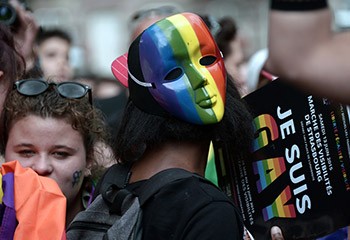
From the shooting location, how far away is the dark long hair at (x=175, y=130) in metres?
3.22

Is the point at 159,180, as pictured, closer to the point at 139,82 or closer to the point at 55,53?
the point at 139,82

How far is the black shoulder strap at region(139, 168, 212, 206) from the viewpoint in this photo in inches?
120

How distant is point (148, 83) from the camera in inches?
127

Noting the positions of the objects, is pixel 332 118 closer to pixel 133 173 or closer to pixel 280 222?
pixel 280 222

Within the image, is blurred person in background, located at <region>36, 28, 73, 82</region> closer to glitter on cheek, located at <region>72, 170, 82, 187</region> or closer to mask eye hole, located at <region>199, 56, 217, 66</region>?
glitter on cheek, located at <region>72, 170, 82, 187</region>

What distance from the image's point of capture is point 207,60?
325cm

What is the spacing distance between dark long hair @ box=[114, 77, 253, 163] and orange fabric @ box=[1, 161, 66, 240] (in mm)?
306

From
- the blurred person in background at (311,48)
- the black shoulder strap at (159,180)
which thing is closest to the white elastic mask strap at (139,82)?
the black shoulder strap at (159,180)

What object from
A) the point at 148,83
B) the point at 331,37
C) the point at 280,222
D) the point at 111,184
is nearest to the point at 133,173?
the point at 111,184

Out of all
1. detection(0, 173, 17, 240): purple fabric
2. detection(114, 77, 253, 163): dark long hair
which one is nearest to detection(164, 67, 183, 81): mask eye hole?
detection(114, 77, 253, 163): dark long hair

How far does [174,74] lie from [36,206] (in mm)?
665

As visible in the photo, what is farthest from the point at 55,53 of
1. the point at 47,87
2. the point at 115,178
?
the point at 115,178

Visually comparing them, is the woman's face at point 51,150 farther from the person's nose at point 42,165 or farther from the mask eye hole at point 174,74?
the mask eye hole at point 174,74

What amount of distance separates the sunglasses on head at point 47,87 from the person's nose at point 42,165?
0.95ft
